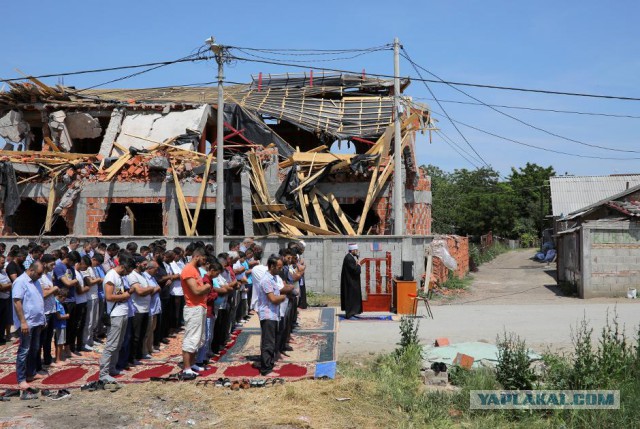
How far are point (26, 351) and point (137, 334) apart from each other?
1610 mm

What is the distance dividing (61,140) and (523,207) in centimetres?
4243

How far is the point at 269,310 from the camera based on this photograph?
9672 millimetres

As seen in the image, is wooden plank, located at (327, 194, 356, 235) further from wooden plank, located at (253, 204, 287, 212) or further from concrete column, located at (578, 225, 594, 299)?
concrete column, located at (578, 225, 594, 299)

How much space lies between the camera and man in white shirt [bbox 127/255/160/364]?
966cm

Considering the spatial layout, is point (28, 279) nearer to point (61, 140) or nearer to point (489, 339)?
point (489, 339)

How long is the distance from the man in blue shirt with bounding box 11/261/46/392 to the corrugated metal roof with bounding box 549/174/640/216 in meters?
33.5

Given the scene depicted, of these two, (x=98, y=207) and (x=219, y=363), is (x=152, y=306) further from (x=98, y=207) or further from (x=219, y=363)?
(x=98, y=207)

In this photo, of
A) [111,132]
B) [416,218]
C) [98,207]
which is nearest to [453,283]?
[416,218]

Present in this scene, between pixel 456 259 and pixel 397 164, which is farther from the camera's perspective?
pixel 456 259

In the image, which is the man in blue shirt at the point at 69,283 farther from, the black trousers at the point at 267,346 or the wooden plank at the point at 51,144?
the wooden plank at the point at 51,144

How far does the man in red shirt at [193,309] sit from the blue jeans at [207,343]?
0.52 m

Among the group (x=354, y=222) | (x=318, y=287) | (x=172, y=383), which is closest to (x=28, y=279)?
(x=172, y=383)

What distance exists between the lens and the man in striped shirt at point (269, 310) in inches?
376

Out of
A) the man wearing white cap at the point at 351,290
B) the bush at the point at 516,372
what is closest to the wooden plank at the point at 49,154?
the man wearing white cap at the point at 351,290
